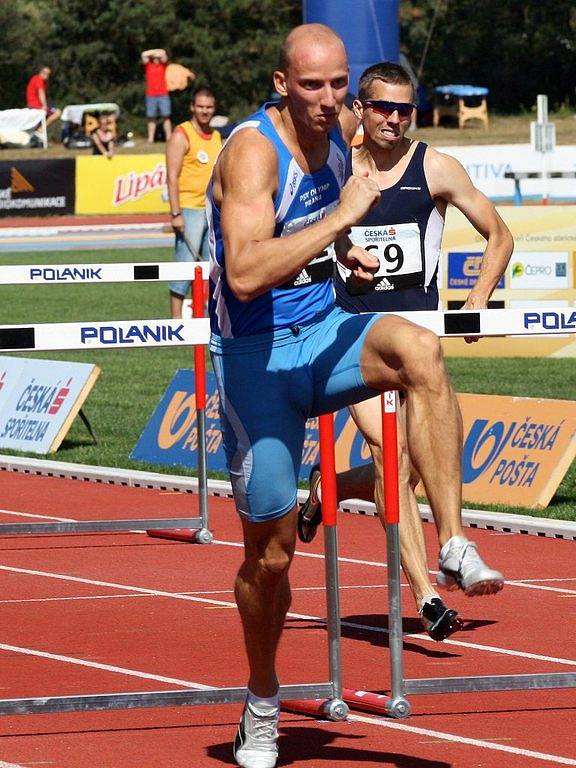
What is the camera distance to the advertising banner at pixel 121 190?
39.2 metres

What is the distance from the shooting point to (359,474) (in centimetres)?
774

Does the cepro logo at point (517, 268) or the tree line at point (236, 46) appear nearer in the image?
the cepro logo at point (517, 268)

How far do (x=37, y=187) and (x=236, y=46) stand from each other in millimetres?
22939

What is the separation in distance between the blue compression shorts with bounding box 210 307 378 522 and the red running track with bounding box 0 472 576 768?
915 millimetres

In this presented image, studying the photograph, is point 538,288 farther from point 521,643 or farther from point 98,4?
point 98,4

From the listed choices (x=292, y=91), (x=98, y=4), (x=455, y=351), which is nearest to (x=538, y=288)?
(x=455, y=351)

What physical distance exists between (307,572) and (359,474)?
135 cm

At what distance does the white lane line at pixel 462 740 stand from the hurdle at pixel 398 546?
0.05 metres

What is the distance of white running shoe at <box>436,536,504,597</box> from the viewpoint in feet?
16.4

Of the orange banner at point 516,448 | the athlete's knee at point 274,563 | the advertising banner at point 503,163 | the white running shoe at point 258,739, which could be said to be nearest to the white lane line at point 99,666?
the white running shoe at point 258,739

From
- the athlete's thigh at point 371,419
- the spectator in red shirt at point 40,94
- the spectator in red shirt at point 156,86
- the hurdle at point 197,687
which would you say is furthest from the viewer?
the spectator in red shirt at point 40,94

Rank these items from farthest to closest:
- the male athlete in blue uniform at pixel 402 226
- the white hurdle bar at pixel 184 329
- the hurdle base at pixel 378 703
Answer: the male athlete in blue uniform at pixel 402 226 < the white hurdle bar at pixel 184 329 < the hurdle base at pixel 378 703

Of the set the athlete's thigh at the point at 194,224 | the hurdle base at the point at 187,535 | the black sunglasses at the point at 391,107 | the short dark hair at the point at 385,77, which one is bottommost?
the hurdle base at the point at 187,535

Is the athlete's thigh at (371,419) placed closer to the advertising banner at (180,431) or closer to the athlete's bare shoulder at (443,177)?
the athlete's bare shoulder at (443,177)
